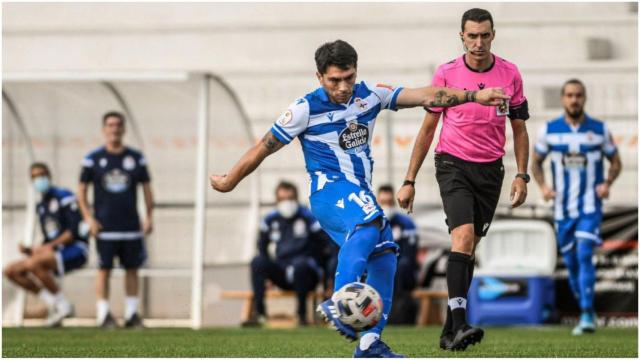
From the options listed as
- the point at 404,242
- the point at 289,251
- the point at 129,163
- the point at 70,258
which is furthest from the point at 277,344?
the point at 70,258

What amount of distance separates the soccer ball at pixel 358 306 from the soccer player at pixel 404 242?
25.5 ft

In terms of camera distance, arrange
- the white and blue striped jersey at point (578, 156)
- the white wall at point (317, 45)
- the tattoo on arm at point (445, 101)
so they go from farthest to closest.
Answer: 1. the white wall at point (317, 45)
2. the white and blue striped jersey at point (578, 156)
3. the tattoo on arm at point (445, 101)

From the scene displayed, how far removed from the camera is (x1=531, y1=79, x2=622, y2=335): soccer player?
1329 cm

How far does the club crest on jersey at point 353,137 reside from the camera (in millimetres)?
7832

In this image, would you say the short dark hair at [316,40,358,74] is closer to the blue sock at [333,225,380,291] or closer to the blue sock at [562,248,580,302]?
the blue sock at [333,225,380,291]

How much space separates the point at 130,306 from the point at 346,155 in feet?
24.2

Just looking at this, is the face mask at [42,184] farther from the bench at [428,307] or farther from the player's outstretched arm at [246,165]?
the player's outstretched arm at [246,165]

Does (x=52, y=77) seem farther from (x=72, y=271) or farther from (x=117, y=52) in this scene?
(x=117, y=52)

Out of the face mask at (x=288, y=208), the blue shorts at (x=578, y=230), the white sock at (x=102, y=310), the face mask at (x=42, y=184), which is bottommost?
the white sock at (x=102, y=310)

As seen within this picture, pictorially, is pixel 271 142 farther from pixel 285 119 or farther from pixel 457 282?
pixel 457 282

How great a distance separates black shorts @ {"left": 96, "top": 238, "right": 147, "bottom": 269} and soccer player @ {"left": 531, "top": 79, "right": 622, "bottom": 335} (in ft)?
14.3

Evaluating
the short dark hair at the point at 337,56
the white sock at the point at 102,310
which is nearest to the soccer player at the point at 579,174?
the white sock at the point at 102,310

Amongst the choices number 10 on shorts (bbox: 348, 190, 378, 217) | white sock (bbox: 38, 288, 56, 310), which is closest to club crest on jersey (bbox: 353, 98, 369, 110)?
number 10 on shorts (bbox: 348, 190, 378, 217)

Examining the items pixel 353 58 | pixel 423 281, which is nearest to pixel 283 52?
pixel 423 281
